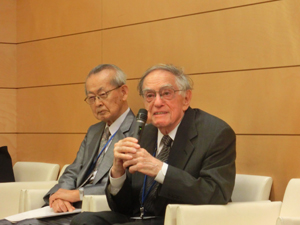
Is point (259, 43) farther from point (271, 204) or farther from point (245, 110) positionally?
point (271, 204)

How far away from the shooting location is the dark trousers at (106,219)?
2377 mm

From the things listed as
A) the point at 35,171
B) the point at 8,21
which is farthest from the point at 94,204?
the point at 8,21

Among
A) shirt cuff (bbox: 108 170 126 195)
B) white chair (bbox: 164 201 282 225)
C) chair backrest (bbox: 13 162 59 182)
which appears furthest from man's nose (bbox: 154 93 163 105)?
chair backrest (bbox: 13 162 59 182)

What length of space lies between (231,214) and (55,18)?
9.50 feet

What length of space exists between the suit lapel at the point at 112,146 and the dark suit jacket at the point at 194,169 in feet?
1.51

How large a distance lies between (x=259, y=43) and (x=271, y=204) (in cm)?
111

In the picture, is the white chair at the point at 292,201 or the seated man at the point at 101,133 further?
the seated man at the point at 101,133

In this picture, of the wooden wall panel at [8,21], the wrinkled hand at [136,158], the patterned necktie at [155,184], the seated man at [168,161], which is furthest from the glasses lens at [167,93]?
the wooden wall panel at [8,21]

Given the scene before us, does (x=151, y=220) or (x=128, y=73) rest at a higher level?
(x=128, y=73)

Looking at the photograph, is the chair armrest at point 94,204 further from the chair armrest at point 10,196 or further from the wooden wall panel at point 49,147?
the wooden wall panel at point 49,147

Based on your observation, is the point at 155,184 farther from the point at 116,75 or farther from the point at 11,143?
the point at 11,143

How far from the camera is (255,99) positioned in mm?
2900

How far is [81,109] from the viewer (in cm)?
405

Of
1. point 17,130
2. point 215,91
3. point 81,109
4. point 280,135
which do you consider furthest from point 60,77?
point 280,135
